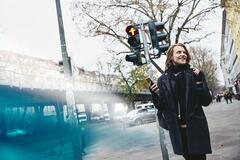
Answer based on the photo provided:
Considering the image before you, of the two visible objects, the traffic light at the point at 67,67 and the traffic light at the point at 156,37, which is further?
the traffic light at the point at 67,67

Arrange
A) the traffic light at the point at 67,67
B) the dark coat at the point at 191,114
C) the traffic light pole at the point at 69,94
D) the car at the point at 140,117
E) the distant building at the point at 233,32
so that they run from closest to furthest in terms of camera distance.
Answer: the dark coat at the point at 191,114
the traffic light pole at the point at 69,94
the traffic light at the point at 67,67
the distant building at the point at 233,32
the car at the point at 140,117

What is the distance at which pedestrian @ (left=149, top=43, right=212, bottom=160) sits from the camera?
3.80 meters

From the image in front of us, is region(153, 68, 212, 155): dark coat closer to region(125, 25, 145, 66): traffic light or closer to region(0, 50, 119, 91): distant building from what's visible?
region(125, 25, 145, 66): traffic light

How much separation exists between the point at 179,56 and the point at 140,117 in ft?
102

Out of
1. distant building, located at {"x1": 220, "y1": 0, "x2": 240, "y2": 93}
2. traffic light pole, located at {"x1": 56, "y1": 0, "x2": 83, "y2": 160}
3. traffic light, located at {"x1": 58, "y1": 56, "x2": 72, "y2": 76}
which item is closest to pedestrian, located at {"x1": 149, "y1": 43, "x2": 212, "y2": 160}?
traffic light pole, located at {"x1": 56, "y1": 0, "x2": 83, "y2": 160}

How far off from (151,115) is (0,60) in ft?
144

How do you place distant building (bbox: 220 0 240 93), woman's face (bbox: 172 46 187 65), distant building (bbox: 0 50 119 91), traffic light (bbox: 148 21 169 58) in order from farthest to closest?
1. distant building (bbox: 0 50 119 91)
2. distant building (bbox: 220 0 240 93)
3. traffic light (bbox: 148 21 169 58)
4. woman's face (bbox: 172 46 187 65)

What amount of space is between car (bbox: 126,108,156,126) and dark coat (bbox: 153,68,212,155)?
30.2 meters

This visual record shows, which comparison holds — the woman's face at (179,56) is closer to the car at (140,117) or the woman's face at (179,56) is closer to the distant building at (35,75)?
the distant building at (35,75)

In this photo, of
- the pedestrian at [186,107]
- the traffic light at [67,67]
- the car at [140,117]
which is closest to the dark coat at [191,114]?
the pedestrian at [186,107]

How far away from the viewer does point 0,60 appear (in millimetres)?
71312

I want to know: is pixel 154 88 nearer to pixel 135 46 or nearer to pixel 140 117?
pixel 135 46

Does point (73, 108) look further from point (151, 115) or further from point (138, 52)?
point (151, 115)

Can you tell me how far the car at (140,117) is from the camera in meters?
34.3
